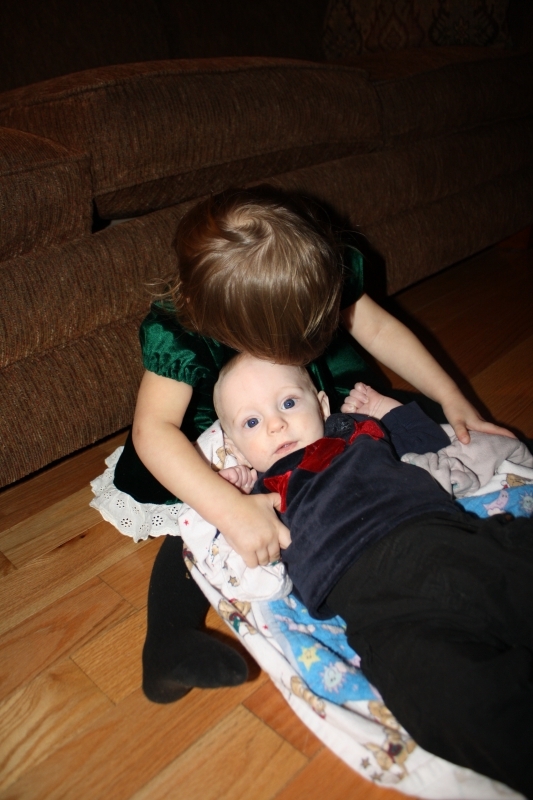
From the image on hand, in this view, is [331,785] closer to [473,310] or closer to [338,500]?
[338,500]

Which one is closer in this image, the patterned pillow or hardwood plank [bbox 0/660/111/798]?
hardwood plank [bbox 0/660/111/798]

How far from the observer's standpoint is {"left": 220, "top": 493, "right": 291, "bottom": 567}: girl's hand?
2.39 feet

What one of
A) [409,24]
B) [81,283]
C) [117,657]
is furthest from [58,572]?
[409,24]

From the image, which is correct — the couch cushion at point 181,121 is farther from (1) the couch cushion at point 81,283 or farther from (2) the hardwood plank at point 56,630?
(2) the hardwood plank at point 56,630

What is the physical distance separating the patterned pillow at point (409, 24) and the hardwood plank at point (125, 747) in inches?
64.1

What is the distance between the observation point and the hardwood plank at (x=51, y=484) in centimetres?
103

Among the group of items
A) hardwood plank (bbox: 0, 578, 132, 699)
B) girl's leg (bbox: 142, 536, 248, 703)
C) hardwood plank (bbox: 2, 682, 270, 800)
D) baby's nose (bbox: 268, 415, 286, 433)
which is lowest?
hardwood plank (bbox: 0, 578, 132, 699)

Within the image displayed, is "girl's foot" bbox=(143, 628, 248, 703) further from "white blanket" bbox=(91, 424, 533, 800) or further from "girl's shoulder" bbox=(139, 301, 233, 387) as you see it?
"girl's shoulder" bbox=(139, 301, 233, 387)

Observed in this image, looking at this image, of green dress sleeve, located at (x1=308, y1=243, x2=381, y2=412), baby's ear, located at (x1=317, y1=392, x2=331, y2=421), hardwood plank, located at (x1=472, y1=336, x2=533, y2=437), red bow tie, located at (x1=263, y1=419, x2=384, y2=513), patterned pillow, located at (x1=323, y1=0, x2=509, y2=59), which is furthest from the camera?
patterned pillow, located at (x1=323, y1=0, x2=509, y2=59)

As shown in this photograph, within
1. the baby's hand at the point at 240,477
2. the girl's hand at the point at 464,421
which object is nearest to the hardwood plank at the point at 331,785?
the baby's hand at the point at 240,477

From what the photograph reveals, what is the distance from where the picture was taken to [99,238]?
1003mm

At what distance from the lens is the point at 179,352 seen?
83 centimetres

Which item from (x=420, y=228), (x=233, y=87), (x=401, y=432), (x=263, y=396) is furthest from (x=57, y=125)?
(x=420, y=228)

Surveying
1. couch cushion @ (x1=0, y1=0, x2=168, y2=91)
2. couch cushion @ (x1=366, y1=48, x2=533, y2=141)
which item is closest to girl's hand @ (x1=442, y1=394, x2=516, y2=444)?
couch cushion @ (x1=366, y1=48, x2=533, y2=141)
